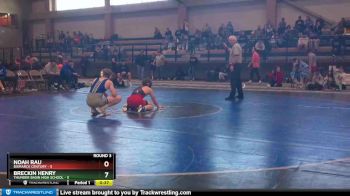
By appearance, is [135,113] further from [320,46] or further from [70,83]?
[320,46]

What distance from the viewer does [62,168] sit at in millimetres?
3133

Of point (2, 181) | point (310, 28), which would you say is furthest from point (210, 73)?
point (2, 181)

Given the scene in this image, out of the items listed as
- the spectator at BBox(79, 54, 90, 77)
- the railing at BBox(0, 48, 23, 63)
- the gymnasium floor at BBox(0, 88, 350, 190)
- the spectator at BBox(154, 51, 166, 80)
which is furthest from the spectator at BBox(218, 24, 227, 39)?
the railing at BBox(0, 48, 23, 63)

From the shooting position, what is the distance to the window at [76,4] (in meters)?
33.5

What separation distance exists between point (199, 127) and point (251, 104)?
4149 millimetres

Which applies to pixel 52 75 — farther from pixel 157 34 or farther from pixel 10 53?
pixel 10 53

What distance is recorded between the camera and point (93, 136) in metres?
7.36

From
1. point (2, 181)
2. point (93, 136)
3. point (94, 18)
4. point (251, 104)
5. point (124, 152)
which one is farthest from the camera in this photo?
point (94, 18)

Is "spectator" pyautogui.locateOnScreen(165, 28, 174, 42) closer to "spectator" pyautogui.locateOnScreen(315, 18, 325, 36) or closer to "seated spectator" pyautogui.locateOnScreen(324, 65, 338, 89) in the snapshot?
"spectator" pyautogui.locateOnScreen(315, 18, 325, 36)

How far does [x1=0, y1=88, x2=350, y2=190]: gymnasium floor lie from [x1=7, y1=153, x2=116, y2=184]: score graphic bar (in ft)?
4.34

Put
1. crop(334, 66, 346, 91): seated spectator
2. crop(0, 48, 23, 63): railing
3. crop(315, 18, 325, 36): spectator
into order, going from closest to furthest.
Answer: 1. crop(334, 66, 346, 91): seated spectator
2. crop(315, 18, 325, 36): spectator
3. crop(0, 48, 23, 63): railing

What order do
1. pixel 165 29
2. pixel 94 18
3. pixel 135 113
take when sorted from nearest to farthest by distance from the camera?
1. pixel 135 113
2. pixel 165 29
3. pixel 94 18

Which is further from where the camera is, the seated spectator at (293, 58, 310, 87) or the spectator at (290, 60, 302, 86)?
the spectator at (290, 60, 302, 86)

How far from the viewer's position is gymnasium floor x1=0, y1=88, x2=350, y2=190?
476 centimetres
